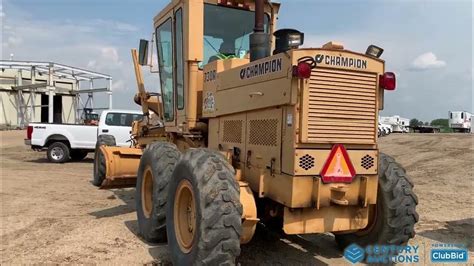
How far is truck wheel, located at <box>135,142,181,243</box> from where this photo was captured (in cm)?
565

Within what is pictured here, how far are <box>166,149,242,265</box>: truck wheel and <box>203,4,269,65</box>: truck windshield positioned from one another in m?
2.13

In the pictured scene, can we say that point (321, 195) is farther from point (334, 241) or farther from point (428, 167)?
point (428, 167)

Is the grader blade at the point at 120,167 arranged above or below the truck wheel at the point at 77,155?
above

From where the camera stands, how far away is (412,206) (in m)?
4.82

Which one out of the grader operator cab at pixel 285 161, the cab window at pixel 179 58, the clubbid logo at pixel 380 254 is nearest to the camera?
the grader operator cab at pixel 285 161

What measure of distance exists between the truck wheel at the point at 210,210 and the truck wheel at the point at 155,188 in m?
1.01

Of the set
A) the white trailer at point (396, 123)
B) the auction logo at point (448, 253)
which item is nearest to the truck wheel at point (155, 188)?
the auction logo at point (448, 253)

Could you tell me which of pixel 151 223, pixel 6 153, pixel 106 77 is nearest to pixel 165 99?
pixel 151 223

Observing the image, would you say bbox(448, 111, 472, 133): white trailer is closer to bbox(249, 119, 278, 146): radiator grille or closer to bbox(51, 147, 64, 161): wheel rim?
bbox(51, 147, 64, 161): wheel rim

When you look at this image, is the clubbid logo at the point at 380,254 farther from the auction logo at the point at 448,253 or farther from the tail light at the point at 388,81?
the tail light at the point at 388,81

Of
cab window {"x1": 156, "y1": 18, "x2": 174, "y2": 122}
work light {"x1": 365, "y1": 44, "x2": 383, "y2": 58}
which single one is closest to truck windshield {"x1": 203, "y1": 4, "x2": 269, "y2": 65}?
cab window {"x1": 156, "y1": 18, "x2": 174, "y2": 122}

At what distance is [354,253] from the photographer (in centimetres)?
529

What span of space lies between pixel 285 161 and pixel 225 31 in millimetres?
2733

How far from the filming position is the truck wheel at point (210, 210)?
400 cm
